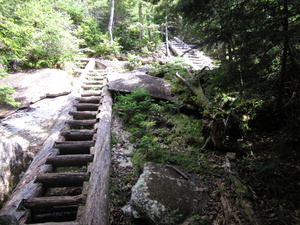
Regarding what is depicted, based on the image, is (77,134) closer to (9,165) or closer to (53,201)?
(9,165)

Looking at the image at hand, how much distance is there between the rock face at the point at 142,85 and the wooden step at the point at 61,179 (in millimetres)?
4000

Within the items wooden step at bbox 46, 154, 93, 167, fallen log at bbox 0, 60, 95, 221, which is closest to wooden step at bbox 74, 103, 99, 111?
fallen log at bbox 0, 60, 95, 221

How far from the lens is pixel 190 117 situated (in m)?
5.33

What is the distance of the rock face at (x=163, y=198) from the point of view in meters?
2.55

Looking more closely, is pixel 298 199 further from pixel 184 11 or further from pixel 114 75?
pixel 114 75

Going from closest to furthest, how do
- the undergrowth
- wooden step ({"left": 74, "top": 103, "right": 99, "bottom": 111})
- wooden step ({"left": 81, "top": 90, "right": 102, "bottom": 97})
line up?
the undergrowth < wooden step ({"left": 74, "top": 103, "right": 99, "bottom": 111}) < wooden step ({"left": 81, "top": 90, "right": 102, "bottom": 97})

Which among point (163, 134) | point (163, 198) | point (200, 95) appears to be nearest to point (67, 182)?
point (163, 198)

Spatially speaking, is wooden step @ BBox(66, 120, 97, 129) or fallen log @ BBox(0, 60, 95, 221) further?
wooden step @ BBox(66, 120, 97, 129)

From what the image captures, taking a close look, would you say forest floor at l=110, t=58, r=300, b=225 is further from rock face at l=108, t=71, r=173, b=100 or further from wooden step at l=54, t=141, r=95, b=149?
rock face at l=108, t=71, r=173, b=100

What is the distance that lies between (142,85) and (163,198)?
192 inches

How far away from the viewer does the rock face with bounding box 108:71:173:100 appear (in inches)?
256

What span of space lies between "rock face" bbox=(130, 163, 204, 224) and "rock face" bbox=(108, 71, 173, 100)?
360cm

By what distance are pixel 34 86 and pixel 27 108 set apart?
4.64 ft

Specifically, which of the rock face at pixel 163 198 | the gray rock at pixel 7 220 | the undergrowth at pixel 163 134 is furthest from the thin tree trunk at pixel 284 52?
the gray rock at pixel 7 220
